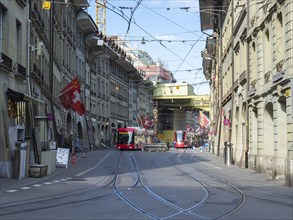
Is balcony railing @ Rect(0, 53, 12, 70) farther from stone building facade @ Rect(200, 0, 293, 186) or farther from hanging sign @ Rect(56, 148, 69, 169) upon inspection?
stone building facade @ Rect(200, 0, 293, 186)

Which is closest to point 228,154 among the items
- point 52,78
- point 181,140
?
point 52,78

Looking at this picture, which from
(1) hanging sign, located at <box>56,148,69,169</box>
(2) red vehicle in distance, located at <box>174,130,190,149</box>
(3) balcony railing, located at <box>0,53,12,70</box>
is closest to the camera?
(3) balcony railing, located at <box>0,53,12,70</box>

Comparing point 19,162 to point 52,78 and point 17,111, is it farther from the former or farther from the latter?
point 52,78

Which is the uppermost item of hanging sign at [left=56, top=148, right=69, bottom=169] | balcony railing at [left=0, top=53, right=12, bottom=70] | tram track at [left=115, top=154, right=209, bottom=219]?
balcony railing at [left=0, top=53, right=12, bottom=70]

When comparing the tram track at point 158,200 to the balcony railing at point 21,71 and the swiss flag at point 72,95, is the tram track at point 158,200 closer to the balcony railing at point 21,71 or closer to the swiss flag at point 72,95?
the balcony railing at point 21,71

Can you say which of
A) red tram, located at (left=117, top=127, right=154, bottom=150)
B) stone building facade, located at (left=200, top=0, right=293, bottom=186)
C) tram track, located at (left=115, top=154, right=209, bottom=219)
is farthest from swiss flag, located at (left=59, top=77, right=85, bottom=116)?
red tram, located at (left=117, top=127, right=154, bottom=150)

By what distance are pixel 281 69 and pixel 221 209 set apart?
1151cm

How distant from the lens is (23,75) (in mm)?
25844

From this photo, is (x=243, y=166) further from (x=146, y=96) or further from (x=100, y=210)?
(x=146, y=96)

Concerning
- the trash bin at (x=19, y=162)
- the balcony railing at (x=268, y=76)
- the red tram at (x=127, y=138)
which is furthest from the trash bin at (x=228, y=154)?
the red tram at (x=127, y=138)

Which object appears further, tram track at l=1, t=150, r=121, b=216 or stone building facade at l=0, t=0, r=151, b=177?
stone building facade at l=0, t=0, r=151, b=177

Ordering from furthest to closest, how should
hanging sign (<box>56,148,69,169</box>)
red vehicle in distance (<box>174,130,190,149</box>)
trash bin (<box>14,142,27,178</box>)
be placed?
red vehicle in distance (<box>174,130,190,149</box>) → hanging sign (<box>56,148,69,169</box>) → trash bin (<box>14,142,27,178</box>)

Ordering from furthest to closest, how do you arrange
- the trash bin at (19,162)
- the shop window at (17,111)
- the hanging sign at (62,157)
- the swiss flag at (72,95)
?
the swiss flag at (72,95)
the hanging sign at (62,157)
the shop window at (17,111)
the trash bin at (19,162)

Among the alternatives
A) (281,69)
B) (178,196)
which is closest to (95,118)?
(281,69)
